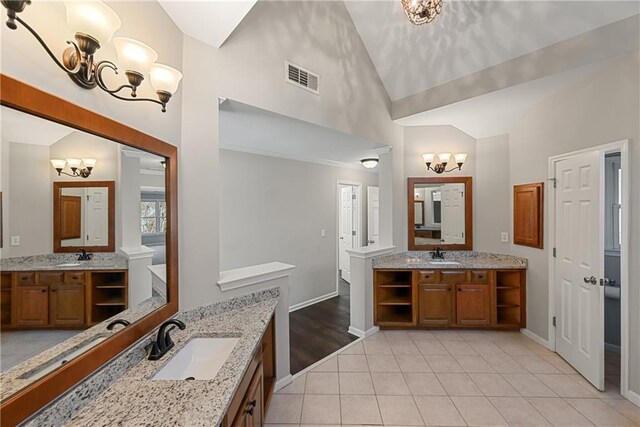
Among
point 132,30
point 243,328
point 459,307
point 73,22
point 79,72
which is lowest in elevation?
point 459,307

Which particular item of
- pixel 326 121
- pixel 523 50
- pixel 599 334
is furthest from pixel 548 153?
pixel 326 121

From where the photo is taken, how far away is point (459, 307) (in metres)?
3.29

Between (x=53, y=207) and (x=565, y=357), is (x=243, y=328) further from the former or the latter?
(x=565, y=357)

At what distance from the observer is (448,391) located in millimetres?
2229

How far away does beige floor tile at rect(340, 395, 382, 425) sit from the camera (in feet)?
6.29

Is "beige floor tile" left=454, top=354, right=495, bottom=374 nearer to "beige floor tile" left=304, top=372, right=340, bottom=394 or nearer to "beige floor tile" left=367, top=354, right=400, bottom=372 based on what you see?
"beige floor tile" left=367, top=354, right=400, bottom=372

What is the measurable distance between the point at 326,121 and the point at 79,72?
1985 mm

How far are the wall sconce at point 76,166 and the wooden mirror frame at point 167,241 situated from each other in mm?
131

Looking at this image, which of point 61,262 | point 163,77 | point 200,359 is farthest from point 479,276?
point 61,262

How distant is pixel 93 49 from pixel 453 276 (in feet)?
12.3

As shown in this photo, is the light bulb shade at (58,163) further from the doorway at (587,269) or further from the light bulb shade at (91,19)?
the doorway at (587,269)

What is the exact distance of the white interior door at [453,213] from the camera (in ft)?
12.3

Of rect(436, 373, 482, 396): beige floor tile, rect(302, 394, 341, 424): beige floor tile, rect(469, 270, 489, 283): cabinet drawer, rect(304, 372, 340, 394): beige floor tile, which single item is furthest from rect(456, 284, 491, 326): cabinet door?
rect(302, 394, 341, 424): beige floor tile

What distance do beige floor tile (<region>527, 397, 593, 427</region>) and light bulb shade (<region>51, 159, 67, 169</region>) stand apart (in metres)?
3.34
